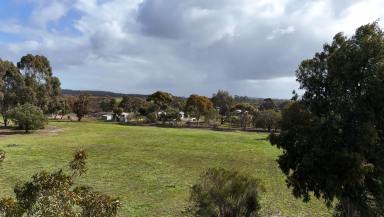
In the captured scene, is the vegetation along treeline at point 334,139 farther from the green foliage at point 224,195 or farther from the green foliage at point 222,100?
the green foliage at point 222,100

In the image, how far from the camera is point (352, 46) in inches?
612

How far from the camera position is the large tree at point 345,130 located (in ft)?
47.7

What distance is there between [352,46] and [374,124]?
2820 mm

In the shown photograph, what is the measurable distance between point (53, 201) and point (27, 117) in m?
57.0

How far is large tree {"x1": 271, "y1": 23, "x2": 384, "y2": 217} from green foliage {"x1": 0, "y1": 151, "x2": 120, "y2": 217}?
843 cm

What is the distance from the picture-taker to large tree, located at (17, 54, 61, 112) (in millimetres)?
73062

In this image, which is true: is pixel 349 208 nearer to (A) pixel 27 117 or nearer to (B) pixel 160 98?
(A) pixel 27 117

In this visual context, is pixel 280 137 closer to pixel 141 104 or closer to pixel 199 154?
pixel 199 154

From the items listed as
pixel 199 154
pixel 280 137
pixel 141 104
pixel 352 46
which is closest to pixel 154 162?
pixel 199 154

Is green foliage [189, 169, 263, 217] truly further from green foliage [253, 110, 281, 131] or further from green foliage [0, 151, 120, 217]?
green foliage [253, 110, 281, 131]

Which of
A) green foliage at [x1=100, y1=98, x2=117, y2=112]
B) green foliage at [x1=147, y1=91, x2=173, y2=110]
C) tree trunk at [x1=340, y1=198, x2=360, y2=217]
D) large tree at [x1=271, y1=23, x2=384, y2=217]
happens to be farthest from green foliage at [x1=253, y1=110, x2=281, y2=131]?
green foliage at [x1=100, y1=98, x2=117, y2=112]

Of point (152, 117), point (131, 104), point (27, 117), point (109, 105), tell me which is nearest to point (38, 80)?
point (27, 117)

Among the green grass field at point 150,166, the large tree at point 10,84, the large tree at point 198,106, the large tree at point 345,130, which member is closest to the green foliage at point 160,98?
the large tree at point 198,106

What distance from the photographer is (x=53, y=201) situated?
7.45m
